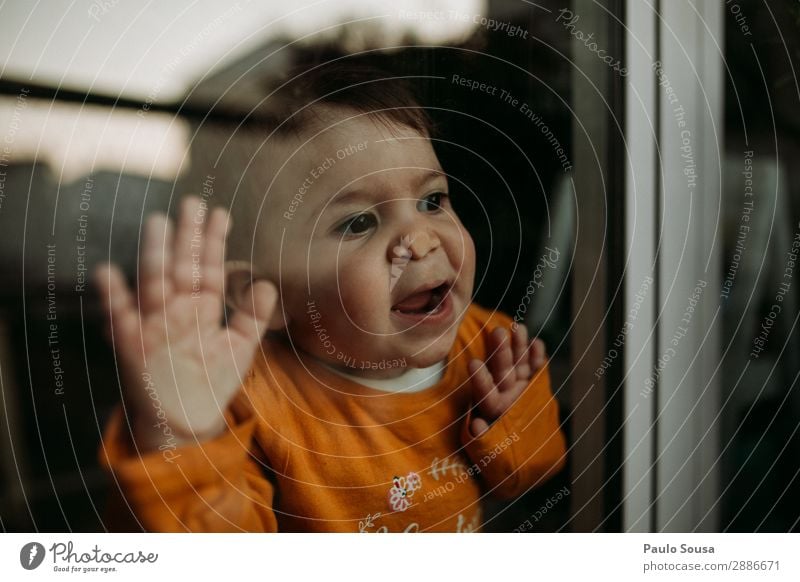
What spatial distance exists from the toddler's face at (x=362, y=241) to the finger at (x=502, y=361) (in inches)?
1.8

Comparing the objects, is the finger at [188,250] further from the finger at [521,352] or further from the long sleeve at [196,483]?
the finger at [521,352]

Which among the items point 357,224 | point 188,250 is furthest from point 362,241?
point 188,250

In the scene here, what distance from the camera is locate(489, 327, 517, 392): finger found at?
1.64 feet

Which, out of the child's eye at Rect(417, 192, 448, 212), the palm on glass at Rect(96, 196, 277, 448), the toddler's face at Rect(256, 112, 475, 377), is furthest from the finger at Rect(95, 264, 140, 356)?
the child's eye at Rect(417, 192, 448, 212)

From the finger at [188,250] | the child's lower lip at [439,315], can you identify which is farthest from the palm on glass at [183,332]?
the child's lower lip at [439,315]

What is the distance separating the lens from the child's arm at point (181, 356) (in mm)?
472

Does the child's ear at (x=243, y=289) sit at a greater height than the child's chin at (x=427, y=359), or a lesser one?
greater

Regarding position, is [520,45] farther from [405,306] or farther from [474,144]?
[405,306]

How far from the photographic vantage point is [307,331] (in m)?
0.48

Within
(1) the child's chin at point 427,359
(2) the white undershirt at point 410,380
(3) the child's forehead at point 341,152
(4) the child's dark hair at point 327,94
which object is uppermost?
(4) the child's dark hair at point 327,94

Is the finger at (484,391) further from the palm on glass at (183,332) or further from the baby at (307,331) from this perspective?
the palm on glass at (183,332)

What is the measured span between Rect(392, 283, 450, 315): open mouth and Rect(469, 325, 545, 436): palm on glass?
50mm

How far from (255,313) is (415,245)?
4.8 inches
